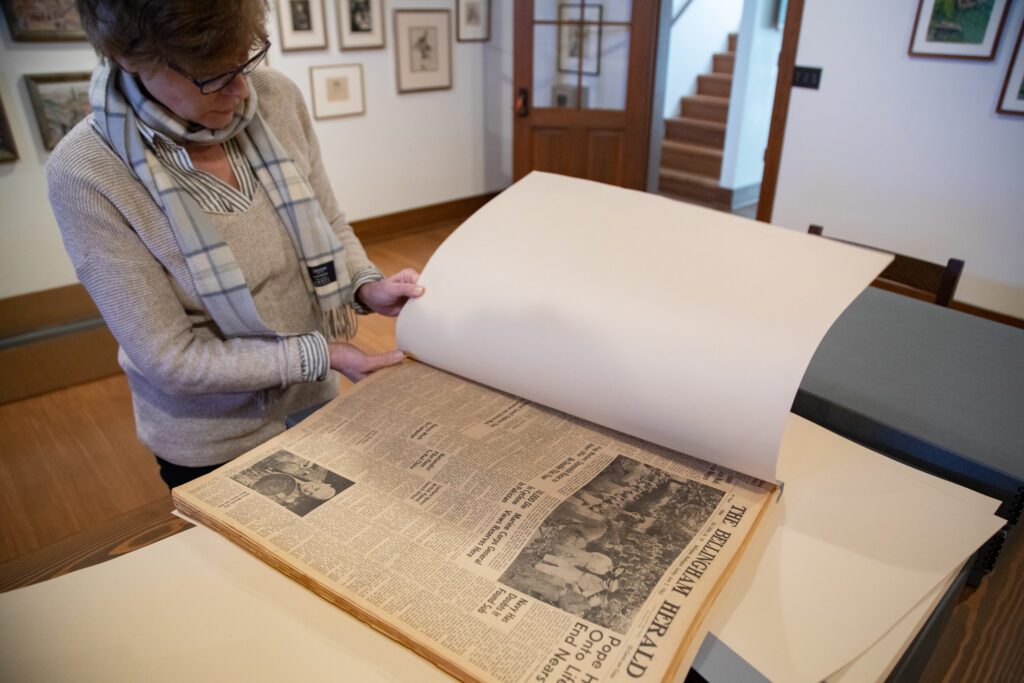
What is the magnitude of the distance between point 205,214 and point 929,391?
2.94 feet

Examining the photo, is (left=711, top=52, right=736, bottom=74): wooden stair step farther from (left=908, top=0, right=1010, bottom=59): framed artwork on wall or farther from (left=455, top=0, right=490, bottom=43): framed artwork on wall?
(left=908, top=0, right=1010, bottom=59): framed artwork on wall

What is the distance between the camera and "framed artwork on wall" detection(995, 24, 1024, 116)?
252cm

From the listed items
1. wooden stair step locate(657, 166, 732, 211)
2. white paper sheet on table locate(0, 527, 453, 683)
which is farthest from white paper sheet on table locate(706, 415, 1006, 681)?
wooden stair step locate(657, 166, 732, 211)

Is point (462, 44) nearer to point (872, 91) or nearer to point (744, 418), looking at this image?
point (872, 91)

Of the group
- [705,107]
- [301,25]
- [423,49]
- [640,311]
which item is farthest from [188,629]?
[705,107]

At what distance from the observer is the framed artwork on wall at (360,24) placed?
3.47m

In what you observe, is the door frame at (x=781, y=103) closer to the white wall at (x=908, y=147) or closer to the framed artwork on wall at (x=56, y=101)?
the white wall at (x=908, y=147)

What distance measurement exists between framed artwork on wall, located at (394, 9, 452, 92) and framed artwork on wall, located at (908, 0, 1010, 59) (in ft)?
7.98

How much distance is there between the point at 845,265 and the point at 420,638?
0.50 metres

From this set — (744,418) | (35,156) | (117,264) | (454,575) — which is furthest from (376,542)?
(35,156)

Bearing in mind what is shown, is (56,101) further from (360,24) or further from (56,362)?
(360,24)

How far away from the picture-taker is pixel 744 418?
1.90 feet

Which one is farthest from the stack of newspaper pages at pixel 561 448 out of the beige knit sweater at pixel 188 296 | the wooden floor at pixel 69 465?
the wooden floor at pixel 69 465

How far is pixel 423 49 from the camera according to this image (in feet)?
12.7
